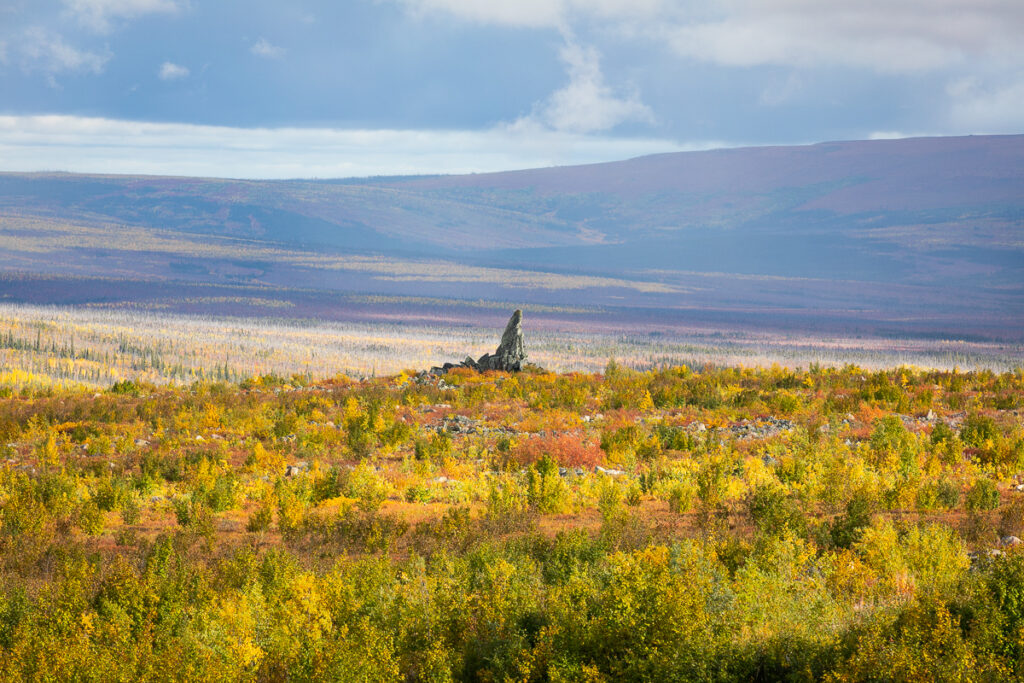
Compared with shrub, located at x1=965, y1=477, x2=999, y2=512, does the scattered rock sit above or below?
below

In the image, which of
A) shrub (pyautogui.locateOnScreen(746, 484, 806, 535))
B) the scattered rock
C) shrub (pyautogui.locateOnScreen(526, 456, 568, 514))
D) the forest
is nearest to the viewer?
the forest

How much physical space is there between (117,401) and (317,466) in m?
13.6

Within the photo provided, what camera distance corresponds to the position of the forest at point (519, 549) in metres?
7.69

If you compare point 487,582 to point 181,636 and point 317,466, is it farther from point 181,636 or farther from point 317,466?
point 317,466

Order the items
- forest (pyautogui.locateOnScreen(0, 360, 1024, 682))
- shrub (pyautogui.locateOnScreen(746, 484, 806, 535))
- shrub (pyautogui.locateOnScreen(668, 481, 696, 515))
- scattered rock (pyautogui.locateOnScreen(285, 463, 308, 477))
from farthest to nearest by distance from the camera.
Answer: scattered rock (pyautogui.locateOnScreen(285, 463, 308, 477)), shrub (pyautogui.locateOnScreen(668, 481, 696, 515)), shrub (pyautogui.locateOnScreen(746, 484, 806, 535)), forest (pyautogui.locateOnScreen(0, 360, 1024, 682))

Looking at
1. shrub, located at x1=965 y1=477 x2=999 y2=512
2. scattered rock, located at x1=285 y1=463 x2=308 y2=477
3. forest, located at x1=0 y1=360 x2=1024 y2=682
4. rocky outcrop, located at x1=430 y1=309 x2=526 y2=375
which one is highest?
rocky outcrop, located at x1=430 y1=309 x2=526 y2=375

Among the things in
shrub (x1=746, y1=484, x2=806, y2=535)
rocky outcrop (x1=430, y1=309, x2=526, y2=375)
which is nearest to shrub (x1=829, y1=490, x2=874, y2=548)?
shrub (x1=746, y1=484, x2=806, y2=535)

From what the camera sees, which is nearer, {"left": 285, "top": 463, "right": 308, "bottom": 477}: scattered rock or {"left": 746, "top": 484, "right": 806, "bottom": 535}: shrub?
{"left": 746, "top": 484, "right": 806, "bottom": 535}: shrub

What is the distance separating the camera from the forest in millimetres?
7688

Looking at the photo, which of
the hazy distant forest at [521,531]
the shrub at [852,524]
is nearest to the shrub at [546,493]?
the hazy distant forest at [521,531]

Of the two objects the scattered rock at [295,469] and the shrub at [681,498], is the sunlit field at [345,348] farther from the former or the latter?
the shrub at [681,498]

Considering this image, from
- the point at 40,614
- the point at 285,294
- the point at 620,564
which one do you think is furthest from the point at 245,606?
the point at 285,294

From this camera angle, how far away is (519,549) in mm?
11234

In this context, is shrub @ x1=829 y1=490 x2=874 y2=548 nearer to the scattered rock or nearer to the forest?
the forest
